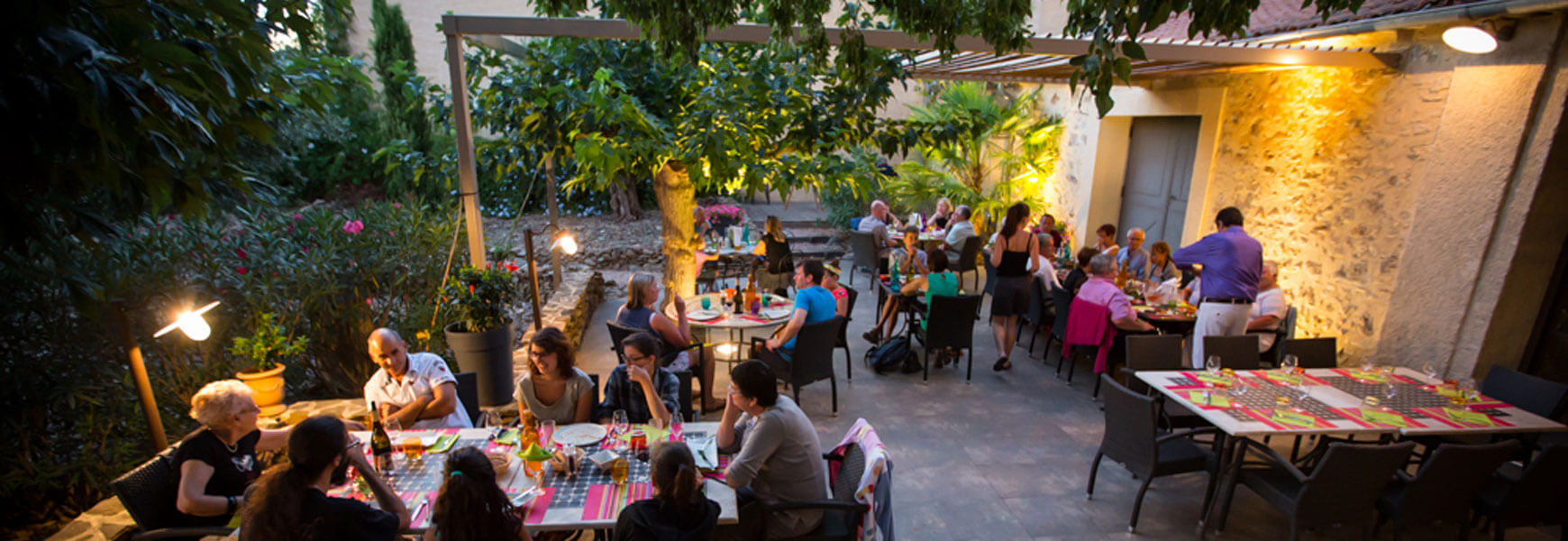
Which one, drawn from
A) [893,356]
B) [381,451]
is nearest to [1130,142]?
[893,356]

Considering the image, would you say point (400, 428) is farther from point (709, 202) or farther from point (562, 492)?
point (709, 202)

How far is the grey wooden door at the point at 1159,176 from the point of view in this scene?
8125 millimetres

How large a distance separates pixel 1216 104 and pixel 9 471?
9673 millimetres

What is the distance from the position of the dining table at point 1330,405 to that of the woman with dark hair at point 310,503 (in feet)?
12.9

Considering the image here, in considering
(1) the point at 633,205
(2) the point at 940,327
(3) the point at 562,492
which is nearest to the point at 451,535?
(3) the point at 562,492

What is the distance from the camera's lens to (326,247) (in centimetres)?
500

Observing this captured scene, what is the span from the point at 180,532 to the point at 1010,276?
589cm

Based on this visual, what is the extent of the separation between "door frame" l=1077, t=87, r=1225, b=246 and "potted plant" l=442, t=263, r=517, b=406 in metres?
6.91

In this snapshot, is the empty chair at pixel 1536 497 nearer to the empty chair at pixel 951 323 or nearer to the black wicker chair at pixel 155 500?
the empty chair at pixel 951 323

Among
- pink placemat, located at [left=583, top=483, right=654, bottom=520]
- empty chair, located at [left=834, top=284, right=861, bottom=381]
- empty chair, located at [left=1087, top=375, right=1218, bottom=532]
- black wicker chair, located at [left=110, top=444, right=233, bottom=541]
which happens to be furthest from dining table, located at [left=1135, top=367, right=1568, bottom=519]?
black wicker chair, located at [left=110, top=444, right=233, bottom=541]

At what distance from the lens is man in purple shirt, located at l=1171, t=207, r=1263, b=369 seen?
5195mm

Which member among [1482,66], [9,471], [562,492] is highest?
[1482,66]

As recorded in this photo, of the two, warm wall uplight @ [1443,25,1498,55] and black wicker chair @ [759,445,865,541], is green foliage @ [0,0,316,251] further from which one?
warm wall uplight @ [1443,25,1498,55]

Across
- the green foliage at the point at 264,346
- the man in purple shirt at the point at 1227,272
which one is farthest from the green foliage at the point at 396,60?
the man in purple shirt at the point at 1227,272
